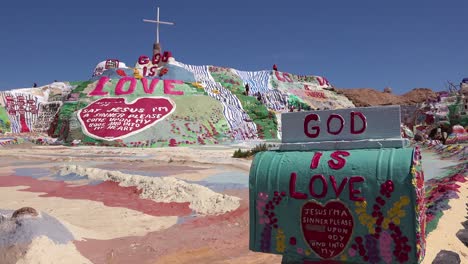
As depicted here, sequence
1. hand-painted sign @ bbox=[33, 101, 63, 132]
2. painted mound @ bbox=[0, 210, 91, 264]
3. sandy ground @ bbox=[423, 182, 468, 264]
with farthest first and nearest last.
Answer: hand-painted sign @ bbox=[33, 101, 63, 132] < painted mound @ bbox=[0, 210, 91, 264] < sandy ground @ bbox=[423, 182, 468, 264]

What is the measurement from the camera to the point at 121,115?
105 ft

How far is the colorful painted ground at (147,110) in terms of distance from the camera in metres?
31.1

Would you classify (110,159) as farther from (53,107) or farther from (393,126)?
(53,107)

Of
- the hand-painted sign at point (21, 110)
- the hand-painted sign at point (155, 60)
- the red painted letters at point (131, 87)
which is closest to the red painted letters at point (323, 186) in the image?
the red painted letters at point (131, 87)

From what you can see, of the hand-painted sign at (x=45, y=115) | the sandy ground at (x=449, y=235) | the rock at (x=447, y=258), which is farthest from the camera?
the hand-painted sign at (x=45, y=115)

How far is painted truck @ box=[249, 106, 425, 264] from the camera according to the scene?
3.23m

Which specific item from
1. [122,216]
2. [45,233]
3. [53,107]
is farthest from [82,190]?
[53,107]

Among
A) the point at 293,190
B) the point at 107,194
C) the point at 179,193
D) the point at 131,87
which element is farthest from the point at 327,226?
the point at 131,87

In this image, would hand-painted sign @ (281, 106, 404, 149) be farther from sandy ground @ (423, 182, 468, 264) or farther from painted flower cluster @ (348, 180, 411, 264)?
sandy ground @ (423, 182, 468, 264)

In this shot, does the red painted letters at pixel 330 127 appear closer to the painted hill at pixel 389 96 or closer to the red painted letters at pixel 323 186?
the red painted letters at pixel 323 186

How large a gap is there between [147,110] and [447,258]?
29.4 metres

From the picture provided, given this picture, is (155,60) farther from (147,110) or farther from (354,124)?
(354,124)

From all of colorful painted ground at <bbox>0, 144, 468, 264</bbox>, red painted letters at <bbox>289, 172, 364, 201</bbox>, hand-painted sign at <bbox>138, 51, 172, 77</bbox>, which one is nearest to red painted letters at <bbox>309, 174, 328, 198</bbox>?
red painted letters at <bbox>289, 172, 364, 201</bbox>

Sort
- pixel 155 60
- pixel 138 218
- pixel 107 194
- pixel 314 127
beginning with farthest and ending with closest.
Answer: pixel 155 60, pixel 107 194, pixel 138 218, pixel 314 127
